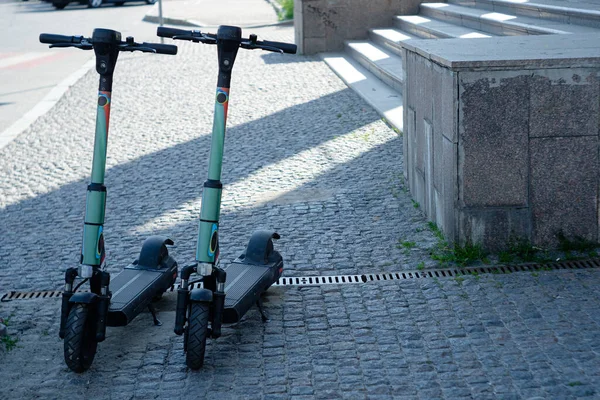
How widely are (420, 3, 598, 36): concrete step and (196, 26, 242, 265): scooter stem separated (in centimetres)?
579

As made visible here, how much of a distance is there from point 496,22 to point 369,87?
1911 millimetres

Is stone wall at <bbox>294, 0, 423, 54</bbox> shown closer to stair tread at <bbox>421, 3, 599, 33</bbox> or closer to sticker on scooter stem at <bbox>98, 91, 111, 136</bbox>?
stair tread at <bbox>421, 3, 599, 33</bbox>

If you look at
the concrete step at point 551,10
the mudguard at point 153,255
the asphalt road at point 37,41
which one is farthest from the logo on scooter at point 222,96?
the asphalt road at point 37,41

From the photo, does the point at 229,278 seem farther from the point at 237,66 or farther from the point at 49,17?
the point at 49,17

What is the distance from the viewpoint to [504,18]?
1141 centimetres

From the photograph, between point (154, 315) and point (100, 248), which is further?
point (154, 315)

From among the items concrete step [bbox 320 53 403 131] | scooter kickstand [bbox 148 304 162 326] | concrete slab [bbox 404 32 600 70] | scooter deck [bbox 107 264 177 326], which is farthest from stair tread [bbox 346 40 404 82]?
scooter kickstand [bbox 148 304 162 326]

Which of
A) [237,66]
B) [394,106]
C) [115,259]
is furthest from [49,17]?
[115,259]

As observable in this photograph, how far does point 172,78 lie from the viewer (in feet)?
47.6

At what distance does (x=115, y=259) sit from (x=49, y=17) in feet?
87.0

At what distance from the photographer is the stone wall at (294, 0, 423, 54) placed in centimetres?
1614

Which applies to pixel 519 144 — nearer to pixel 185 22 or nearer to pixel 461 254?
pixel 461 254

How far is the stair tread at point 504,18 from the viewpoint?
9.36m

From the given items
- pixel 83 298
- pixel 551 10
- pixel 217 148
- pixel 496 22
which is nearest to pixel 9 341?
pixel 83 298
